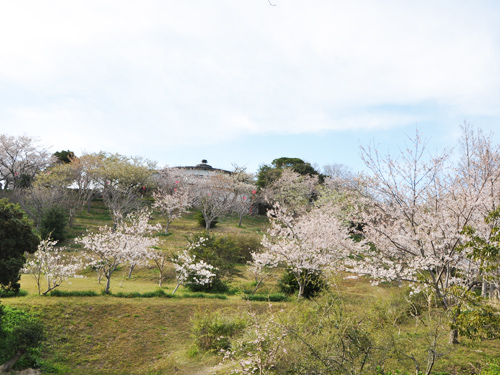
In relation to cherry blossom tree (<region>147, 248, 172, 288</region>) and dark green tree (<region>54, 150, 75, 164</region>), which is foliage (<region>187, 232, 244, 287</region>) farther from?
dark green tree (<region>54, 150, 75, 164</region>)

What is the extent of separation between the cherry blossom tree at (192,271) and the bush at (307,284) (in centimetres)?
379

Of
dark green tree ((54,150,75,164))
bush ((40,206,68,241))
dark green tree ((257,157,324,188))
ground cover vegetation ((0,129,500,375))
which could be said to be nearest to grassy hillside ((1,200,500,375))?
ground cover vegetation ((0,129,500,375))

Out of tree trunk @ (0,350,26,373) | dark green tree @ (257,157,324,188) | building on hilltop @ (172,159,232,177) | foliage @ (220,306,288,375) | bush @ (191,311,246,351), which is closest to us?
foliage @ (220,306,288,375)

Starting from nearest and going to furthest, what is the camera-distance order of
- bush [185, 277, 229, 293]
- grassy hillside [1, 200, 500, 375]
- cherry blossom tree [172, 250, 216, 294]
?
1. grassy hillside [1, 200, 500, 375]
2. cherry blossom tree [172, 250, 216, 294]
3. bush [185, 277, 229, 293]

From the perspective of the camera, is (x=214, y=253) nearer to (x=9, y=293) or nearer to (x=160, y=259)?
(x=160, y=259)

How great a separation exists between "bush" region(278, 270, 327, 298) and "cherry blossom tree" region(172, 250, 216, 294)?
3795mm

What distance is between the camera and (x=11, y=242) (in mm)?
9500

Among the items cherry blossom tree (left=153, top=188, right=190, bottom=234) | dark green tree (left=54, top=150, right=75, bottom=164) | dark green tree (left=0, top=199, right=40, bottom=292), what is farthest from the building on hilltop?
dark green tree (left=0, top=199, right=40, bottom=292)

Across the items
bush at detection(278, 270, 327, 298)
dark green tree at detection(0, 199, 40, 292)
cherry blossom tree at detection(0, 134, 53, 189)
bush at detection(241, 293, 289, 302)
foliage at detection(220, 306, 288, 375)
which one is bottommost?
bush at detection(241, 293, 289, 302)

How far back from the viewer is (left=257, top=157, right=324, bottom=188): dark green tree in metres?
40.2

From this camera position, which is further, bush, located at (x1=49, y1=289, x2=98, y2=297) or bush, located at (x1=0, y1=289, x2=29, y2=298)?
bush, located at (x1=49, y1=289, x2=98, y2=297)

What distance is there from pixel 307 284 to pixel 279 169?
28494 millimetres

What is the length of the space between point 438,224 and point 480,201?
1308 mm

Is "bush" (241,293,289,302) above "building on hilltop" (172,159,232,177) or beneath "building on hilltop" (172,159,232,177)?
beneath
